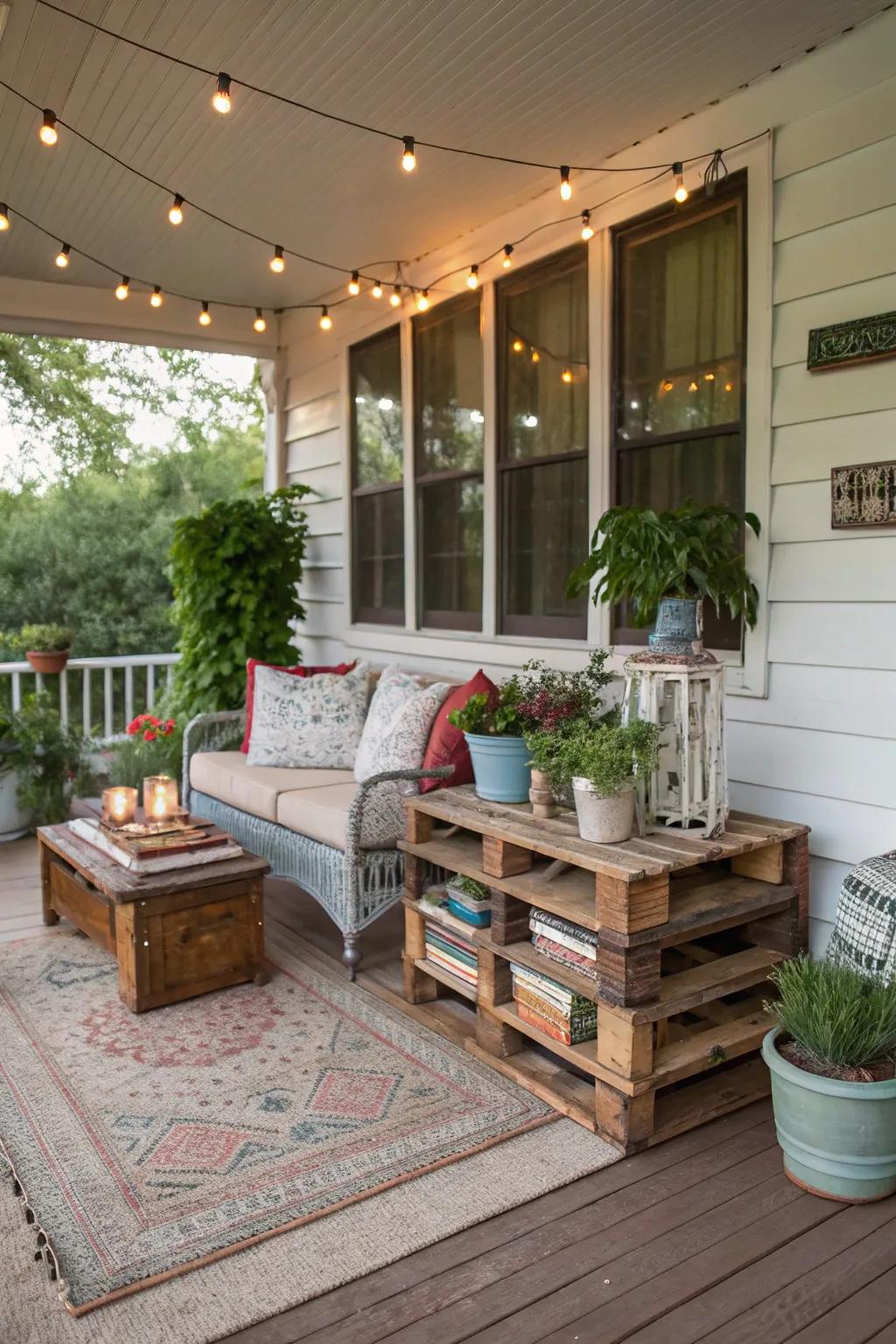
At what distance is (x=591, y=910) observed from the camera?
8.23 feet

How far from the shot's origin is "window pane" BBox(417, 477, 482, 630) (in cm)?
446

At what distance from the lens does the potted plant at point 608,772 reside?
2529 millimetres

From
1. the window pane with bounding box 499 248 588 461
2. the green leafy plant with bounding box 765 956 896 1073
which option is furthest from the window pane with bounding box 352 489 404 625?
the green leafy plant with bounding box 765 956 896 1073

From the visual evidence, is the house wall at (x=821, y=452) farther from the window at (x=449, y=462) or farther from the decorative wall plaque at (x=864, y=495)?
the window at (x=449, y=462)

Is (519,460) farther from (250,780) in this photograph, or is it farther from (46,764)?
(46,764)

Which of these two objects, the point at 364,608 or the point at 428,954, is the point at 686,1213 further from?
A: the point at 364,608

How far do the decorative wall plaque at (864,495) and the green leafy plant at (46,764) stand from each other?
161 inches

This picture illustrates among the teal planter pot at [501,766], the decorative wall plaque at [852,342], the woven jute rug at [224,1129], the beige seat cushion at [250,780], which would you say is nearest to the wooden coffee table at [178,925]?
the woven jute rug at [224,1129]

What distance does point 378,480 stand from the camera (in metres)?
5.17

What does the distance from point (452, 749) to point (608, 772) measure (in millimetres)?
1060

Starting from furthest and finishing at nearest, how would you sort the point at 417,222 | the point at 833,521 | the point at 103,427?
1. the point at 103,427
2. the point at 417,222
3. the point at 833,521

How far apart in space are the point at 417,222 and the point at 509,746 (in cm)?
251

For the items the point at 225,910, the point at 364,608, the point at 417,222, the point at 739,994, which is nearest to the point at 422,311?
the point at 417,222

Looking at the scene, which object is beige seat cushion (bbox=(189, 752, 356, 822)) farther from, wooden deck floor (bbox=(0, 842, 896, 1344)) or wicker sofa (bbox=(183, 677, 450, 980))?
wooden deck floor (bbox=(0, 842, 896, 1344))
